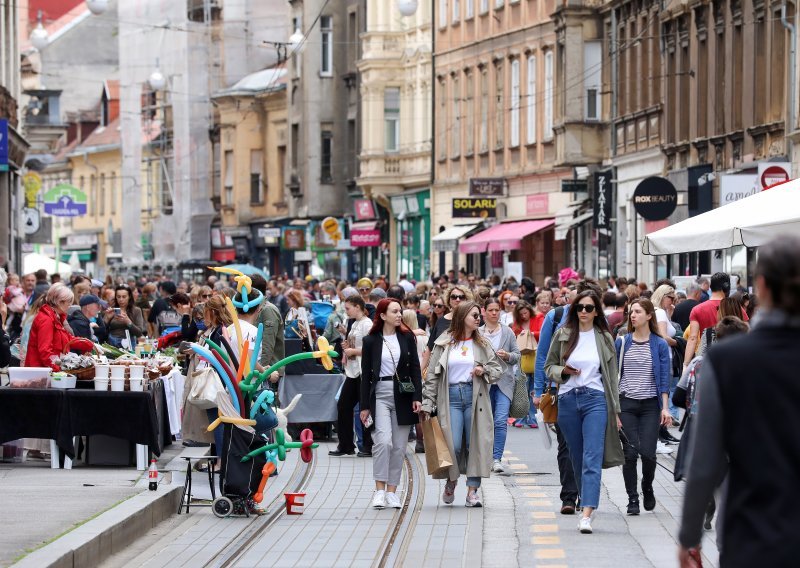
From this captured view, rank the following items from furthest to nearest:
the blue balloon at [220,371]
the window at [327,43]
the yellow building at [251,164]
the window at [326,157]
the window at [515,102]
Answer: the yellow building at [251,164] < the window at [326,157] < the window at [327,43] < the window at [515,102] < the blue balloon at [220,371]

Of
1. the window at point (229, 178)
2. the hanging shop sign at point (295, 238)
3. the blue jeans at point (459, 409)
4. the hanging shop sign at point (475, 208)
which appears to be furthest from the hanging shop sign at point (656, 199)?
the window at point (229, 178)

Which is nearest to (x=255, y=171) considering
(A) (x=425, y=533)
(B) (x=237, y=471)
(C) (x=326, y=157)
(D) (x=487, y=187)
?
(C) (x=326, y=157)

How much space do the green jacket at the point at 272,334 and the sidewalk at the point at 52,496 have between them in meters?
1.36

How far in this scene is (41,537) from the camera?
1097 centimetres

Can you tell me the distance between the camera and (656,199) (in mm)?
26000

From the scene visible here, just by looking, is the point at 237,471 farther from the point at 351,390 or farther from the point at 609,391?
the point at 351,390

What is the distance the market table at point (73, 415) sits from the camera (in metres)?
16.2

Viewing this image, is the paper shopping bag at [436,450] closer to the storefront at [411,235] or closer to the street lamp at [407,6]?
the street lamp at [407,6]

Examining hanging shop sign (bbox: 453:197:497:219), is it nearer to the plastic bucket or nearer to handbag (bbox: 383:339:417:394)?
handbag (bbox: 383:339:417:394)

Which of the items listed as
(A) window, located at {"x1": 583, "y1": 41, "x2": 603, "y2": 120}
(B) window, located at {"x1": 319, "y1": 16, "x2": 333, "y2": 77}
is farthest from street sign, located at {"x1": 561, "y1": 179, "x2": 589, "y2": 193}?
(B) window, located at {"x1": 319, "y1": 16, "x2": 333, "y2": 77}

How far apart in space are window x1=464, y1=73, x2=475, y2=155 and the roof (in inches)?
789

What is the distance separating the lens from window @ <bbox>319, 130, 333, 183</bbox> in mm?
67875

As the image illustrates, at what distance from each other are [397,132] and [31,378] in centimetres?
4613

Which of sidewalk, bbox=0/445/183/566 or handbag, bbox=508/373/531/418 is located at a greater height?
handbag, bbox=508/373/531/418
